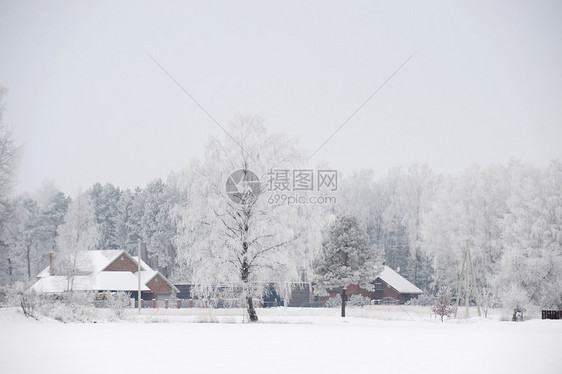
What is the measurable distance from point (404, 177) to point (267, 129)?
55.6 metres

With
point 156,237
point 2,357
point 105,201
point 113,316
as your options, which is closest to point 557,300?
point 113,316

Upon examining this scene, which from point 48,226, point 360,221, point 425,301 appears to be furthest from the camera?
point 48,226

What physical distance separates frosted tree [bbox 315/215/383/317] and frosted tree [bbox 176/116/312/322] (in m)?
17.2

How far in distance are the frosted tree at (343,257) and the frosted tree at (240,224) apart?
56.4 ft

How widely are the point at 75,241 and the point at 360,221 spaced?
34154mm

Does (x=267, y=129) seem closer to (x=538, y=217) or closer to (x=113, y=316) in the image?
(x=113, y=316)

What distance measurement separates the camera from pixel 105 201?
91625mm

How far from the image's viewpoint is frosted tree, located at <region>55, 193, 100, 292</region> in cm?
5010

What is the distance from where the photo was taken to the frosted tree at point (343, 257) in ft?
158

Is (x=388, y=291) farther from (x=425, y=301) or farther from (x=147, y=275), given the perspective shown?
(x=147, y=275)

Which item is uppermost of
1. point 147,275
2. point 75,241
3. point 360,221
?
point 360,221

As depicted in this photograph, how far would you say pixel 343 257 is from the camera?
162 feet

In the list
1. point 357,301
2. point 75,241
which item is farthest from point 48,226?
point 357,301

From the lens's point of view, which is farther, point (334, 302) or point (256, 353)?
point (334, 302)
